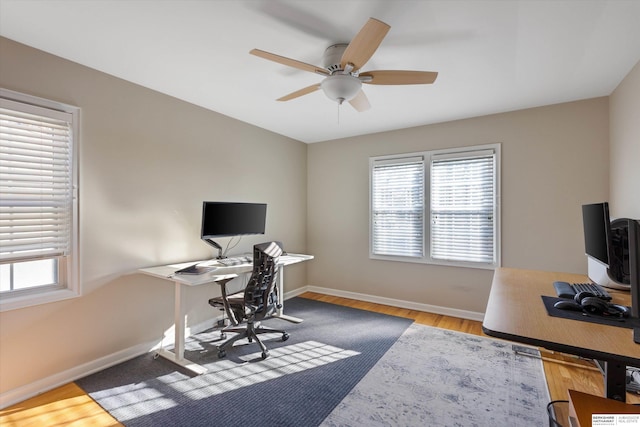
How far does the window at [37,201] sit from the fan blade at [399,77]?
232 cm

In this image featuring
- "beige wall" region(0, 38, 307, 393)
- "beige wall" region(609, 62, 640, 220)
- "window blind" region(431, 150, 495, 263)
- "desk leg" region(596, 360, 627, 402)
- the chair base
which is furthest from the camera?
"window blind" region(431, 150, 495, 263)

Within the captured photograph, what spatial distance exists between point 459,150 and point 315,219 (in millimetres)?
2341

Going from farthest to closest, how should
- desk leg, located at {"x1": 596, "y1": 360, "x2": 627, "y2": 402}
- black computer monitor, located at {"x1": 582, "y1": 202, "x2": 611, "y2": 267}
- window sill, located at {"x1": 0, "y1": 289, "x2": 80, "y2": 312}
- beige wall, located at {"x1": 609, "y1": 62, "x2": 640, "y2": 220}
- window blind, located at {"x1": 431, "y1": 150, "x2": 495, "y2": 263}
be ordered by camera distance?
window blind, located at {"x1": 431, "y1": 150, "x2": 495, "y2": 263} < beige wall, located at {"x1": 609, "y1": 62, "x2": 640, "y2": 220} < window sill, located at {"x1": 0, "y1": 289, "x2": 80, "y2": 312} < black computer monitor, located at {"x1": 582, "y1": 202, "x2": 611, "y2": 267} < desk leg, located at {"x1": 596, "y1": 360, "x2": 627, "y2": 402}

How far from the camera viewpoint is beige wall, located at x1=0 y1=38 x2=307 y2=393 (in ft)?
6.89

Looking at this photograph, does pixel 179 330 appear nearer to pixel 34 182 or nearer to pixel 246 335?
pixel 246 335

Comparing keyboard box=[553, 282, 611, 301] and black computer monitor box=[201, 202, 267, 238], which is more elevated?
black computer monitor box=[201, 202, 267, 238]

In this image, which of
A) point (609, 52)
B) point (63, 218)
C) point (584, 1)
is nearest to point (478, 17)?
point (584, 1)

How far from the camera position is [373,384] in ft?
7.34

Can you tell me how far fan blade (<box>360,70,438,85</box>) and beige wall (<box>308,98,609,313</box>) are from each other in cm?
192

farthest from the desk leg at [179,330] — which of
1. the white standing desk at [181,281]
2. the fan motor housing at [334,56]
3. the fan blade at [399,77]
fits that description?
the fan blade at [399,77]

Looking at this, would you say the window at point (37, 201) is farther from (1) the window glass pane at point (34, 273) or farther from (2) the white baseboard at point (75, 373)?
(2) the white baseboard at point (75, 373)

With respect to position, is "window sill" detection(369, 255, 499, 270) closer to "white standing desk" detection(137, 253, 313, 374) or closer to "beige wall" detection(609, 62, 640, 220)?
"beige wall" detection(609, 62, 640, 220)

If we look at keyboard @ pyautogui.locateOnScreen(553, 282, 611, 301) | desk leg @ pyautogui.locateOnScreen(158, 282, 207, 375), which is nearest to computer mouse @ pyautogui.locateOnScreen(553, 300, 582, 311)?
keyboard @ pyautogui.locateOnScreen(553, 282, 611, 301)

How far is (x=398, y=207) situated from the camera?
4.10m
